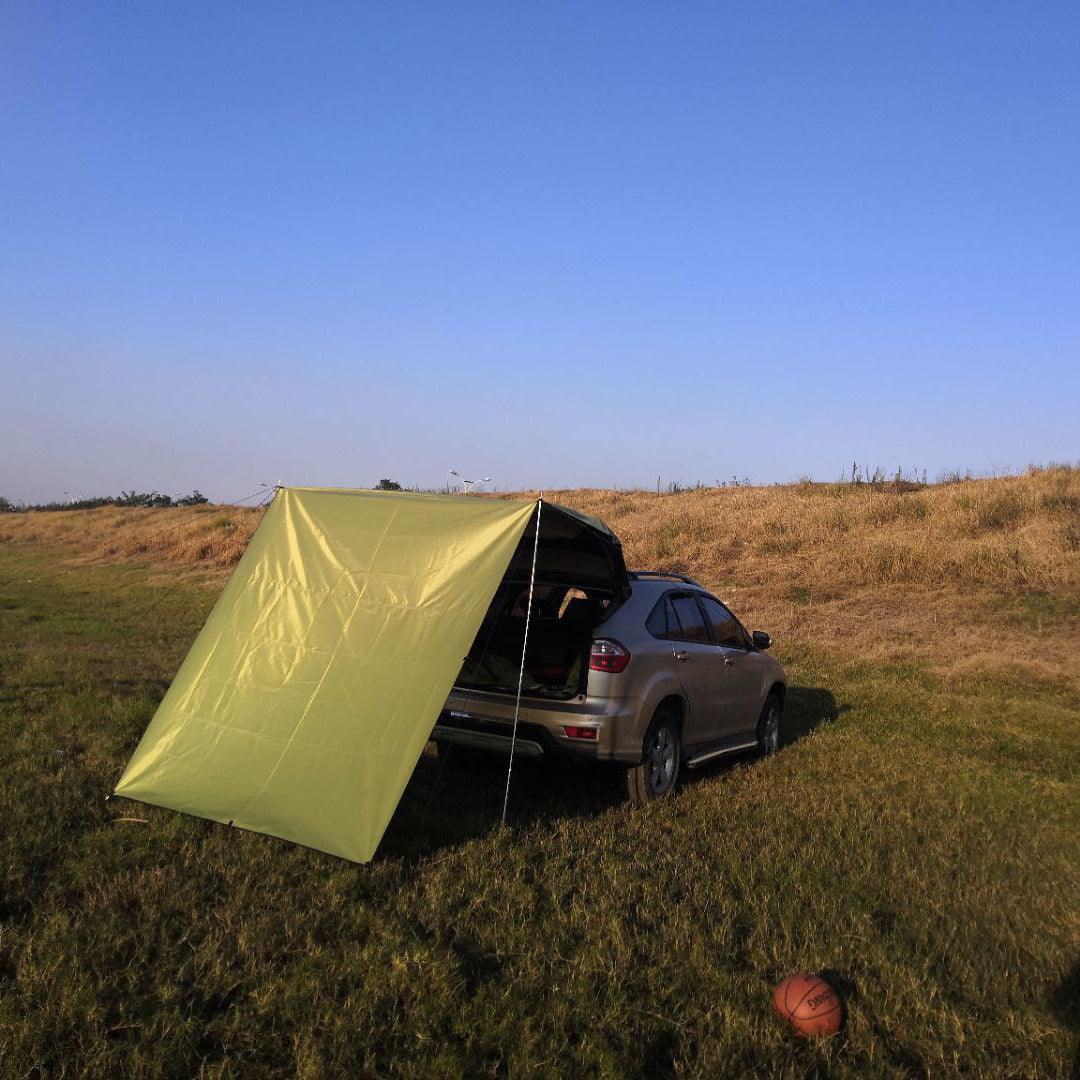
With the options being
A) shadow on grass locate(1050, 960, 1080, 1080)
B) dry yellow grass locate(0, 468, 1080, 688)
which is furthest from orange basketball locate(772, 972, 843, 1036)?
dry yellow grass locate(0, 468, 1080, 688)

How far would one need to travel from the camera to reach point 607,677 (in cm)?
668

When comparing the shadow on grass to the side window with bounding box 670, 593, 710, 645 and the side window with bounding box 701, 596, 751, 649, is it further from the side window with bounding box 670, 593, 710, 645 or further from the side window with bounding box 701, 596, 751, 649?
the side window with bounding box 701, 596, 751, 649

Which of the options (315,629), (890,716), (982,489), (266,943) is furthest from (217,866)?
(982,489)

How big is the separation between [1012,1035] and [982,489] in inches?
770

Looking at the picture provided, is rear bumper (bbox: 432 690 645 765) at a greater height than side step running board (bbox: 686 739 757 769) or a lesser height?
greater

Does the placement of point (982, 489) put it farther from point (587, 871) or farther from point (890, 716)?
point (587, 871)

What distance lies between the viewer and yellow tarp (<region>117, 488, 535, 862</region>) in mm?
5727

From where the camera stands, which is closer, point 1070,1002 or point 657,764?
point 1070,1002

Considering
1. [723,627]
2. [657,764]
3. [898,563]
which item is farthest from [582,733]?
[898,563]

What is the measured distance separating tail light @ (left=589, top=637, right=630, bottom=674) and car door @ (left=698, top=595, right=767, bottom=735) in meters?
1.79

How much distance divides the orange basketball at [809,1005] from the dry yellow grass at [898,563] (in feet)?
31.8

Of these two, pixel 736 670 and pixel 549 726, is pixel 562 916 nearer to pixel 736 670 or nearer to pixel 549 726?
pixel 549 726

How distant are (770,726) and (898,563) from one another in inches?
Result: 433

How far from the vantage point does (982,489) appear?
21.6 metres
